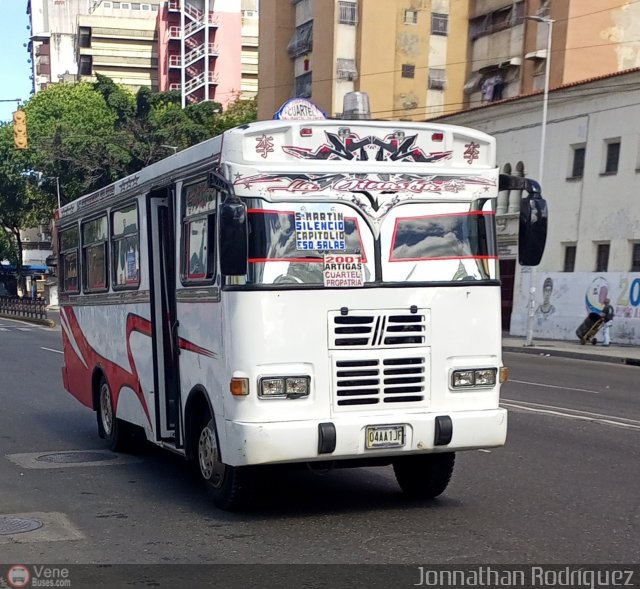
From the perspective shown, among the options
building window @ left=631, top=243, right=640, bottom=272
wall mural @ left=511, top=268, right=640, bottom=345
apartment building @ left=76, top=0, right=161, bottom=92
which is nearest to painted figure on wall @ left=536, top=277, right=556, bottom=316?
wall mural @ left=511, top=268, right=640, bottom=345

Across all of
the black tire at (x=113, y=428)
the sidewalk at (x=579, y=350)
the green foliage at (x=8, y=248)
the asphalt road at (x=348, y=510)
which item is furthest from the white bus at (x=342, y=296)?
the green foliage at (x=8, y=248)

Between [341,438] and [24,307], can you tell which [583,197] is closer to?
[24,307]

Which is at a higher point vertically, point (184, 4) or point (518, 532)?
point (184, 4)

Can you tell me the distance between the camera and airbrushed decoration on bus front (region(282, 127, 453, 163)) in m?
7.48

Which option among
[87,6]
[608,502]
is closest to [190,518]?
[608,502]

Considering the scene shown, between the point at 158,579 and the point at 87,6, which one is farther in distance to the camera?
the point at 87,6

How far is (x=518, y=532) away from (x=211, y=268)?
3.00 meters

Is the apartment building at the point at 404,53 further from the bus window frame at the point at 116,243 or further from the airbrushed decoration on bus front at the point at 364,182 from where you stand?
the airbrushed decoration on bus front at the point at 364,182

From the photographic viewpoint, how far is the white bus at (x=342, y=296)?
7.20m

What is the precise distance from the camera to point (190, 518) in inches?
302

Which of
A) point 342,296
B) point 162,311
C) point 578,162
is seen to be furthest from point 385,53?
point 342,296

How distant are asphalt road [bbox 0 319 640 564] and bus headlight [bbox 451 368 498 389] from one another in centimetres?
100

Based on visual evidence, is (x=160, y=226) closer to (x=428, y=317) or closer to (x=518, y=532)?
(x=428, y=317)

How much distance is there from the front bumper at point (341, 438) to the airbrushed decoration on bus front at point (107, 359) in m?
0.82
